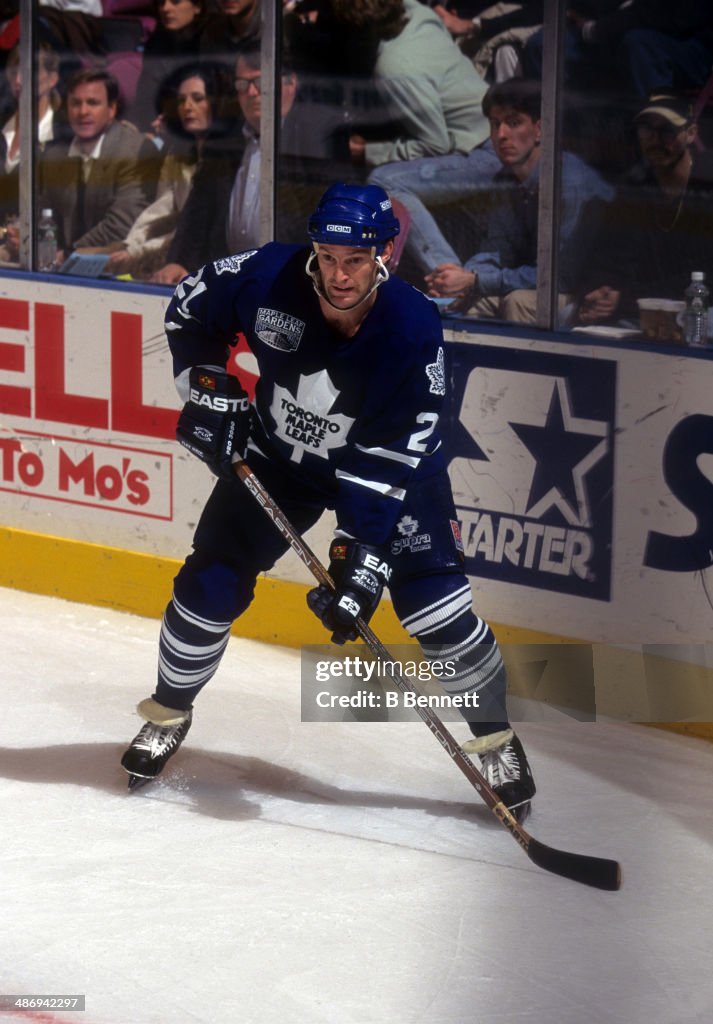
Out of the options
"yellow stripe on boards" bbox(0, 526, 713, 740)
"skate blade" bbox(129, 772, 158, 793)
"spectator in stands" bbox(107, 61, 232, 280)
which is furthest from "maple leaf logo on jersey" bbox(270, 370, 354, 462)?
"spectator in stands" bbox(107, 61, 232, 280)

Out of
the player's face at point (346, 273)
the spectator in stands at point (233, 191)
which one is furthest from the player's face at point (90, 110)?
the player's face at point (346, 273)

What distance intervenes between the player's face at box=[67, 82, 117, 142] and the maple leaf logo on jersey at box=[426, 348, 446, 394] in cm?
205

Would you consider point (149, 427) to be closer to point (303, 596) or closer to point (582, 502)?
point (303, 596)

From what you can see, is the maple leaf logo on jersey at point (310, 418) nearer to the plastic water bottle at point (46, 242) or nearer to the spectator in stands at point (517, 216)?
the spectator in stands at point (517, 216)

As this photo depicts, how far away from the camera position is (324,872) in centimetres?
284

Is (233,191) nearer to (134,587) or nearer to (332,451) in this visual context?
(134,587)

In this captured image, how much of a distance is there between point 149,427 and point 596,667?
4.61 feet

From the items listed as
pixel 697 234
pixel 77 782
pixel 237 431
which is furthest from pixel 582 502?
pixel 77 782

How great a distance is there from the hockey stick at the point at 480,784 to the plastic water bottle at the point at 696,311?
110 centimetres

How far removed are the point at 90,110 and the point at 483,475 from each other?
167 cm

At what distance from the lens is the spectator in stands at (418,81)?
3.86m

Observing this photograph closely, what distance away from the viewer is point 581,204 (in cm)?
369

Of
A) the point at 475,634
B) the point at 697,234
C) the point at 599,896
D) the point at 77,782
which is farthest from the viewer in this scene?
the point at 697,234

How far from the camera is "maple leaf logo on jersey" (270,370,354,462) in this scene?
2.88 m
